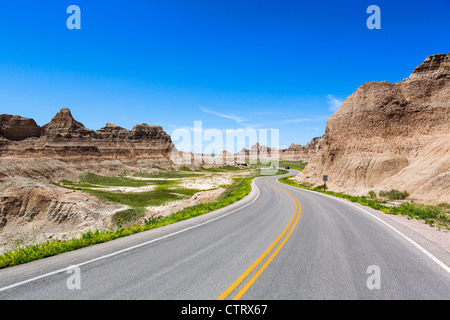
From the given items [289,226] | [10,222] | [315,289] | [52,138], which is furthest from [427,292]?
[52,138]

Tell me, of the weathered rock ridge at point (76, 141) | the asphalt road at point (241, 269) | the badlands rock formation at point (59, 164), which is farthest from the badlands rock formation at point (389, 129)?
the weathered rock ridge at point (76, 141)

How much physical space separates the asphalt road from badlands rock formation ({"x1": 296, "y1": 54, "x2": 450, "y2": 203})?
25.8 m

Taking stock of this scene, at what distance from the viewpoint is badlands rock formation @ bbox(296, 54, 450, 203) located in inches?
1368

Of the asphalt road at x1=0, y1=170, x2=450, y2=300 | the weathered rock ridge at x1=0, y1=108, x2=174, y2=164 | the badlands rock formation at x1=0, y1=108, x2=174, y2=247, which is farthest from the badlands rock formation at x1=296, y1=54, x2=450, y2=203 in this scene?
the weathered rock ridge at x1=0, y1=108, x2=174, y2=164

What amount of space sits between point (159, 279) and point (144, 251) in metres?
2.27

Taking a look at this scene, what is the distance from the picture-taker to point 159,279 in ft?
18.0

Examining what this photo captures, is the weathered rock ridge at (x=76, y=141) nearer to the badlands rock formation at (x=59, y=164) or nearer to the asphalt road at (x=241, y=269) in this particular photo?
the badlands rock formation at (x=59, y=164)

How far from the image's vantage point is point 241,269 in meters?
6.14

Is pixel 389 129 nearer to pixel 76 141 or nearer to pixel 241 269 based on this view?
pixel 241 269

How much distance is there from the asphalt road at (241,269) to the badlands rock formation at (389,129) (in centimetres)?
2576

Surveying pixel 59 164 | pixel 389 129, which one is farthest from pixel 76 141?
pixel 389 129

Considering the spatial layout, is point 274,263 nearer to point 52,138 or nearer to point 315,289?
point 315,289

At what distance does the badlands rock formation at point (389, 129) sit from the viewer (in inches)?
1368

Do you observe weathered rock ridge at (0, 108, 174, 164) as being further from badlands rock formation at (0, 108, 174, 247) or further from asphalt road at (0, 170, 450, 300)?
asphalt road at (0, 170, 450, 300)
